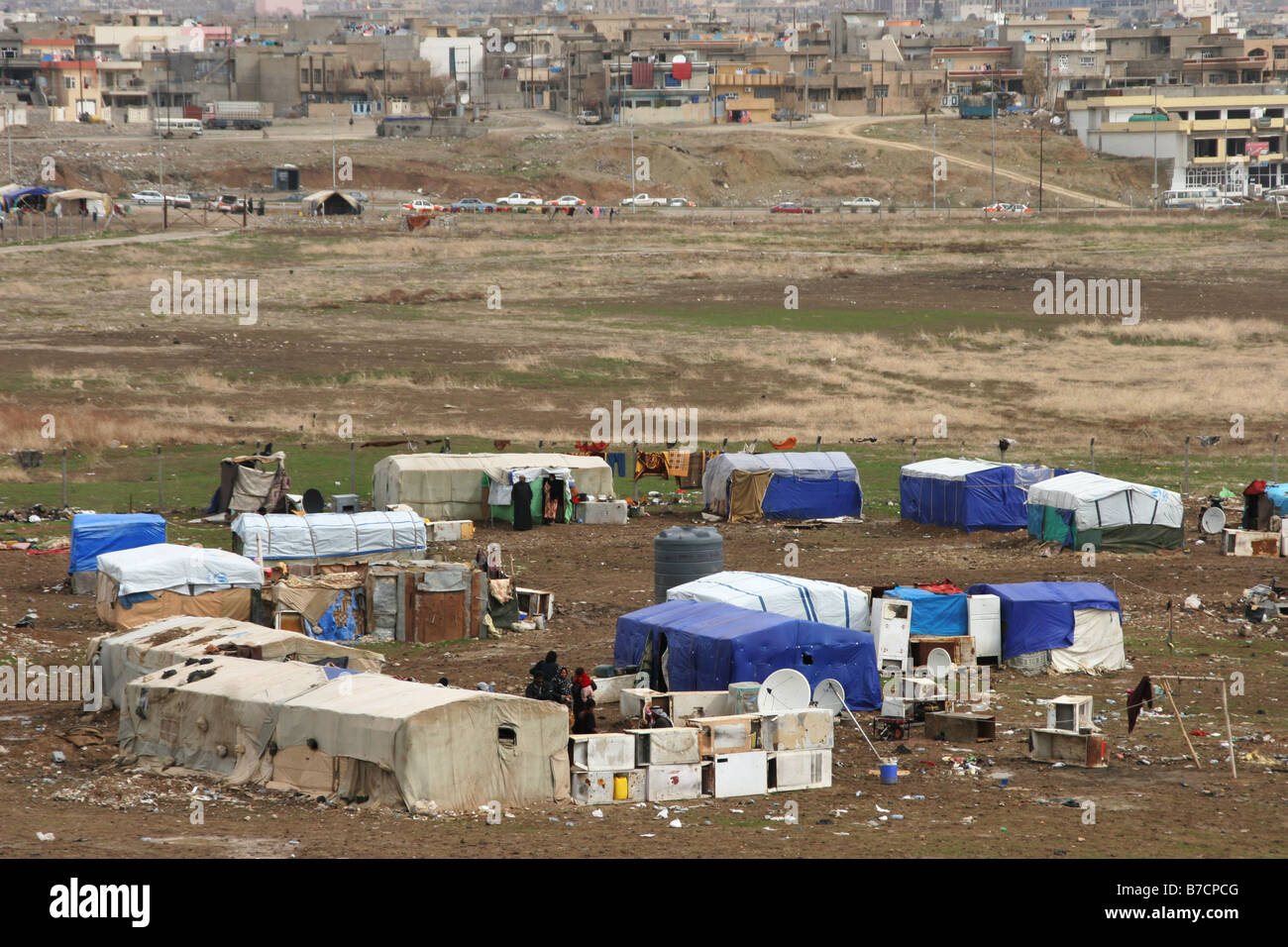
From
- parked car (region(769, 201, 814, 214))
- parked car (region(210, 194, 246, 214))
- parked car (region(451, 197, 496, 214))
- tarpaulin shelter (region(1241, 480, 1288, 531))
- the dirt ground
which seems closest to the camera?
the dirt ground

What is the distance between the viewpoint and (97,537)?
96.2 feet

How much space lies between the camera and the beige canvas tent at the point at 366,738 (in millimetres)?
17672

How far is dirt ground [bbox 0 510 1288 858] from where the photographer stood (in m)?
16.4

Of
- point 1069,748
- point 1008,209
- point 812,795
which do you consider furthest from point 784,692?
point 1008,209

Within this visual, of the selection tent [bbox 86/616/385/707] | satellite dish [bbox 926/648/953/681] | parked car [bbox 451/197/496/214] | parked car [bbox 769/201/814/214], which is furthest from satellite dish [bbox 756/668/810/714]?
parked car [bbox 769/201/814/214]

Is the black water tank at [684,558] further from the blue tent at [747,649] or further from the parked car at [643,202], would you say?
the parked car at [643,202]

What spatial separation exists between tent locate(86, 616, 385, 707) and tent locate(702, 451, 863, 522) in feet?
51.3

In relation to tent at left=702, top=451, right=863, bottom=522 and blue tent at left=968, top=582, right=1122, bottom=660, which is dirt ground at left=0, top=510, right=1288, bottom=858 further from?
tent at left=702, top=451, right=863, bottom=522

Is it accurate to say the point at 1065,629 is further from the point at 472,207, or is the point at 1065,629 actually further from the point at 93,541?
the point at 472,207

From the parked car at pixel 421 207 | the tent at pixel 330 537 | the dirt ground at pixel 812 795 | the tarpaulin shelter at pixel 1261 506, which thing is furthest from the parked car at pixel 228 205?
the tarpaulin shelter at pixel 1261 506

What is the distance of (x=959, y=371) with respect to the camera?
59250mm

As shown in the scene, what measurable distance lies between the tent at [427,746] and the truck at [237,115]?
139 metres
